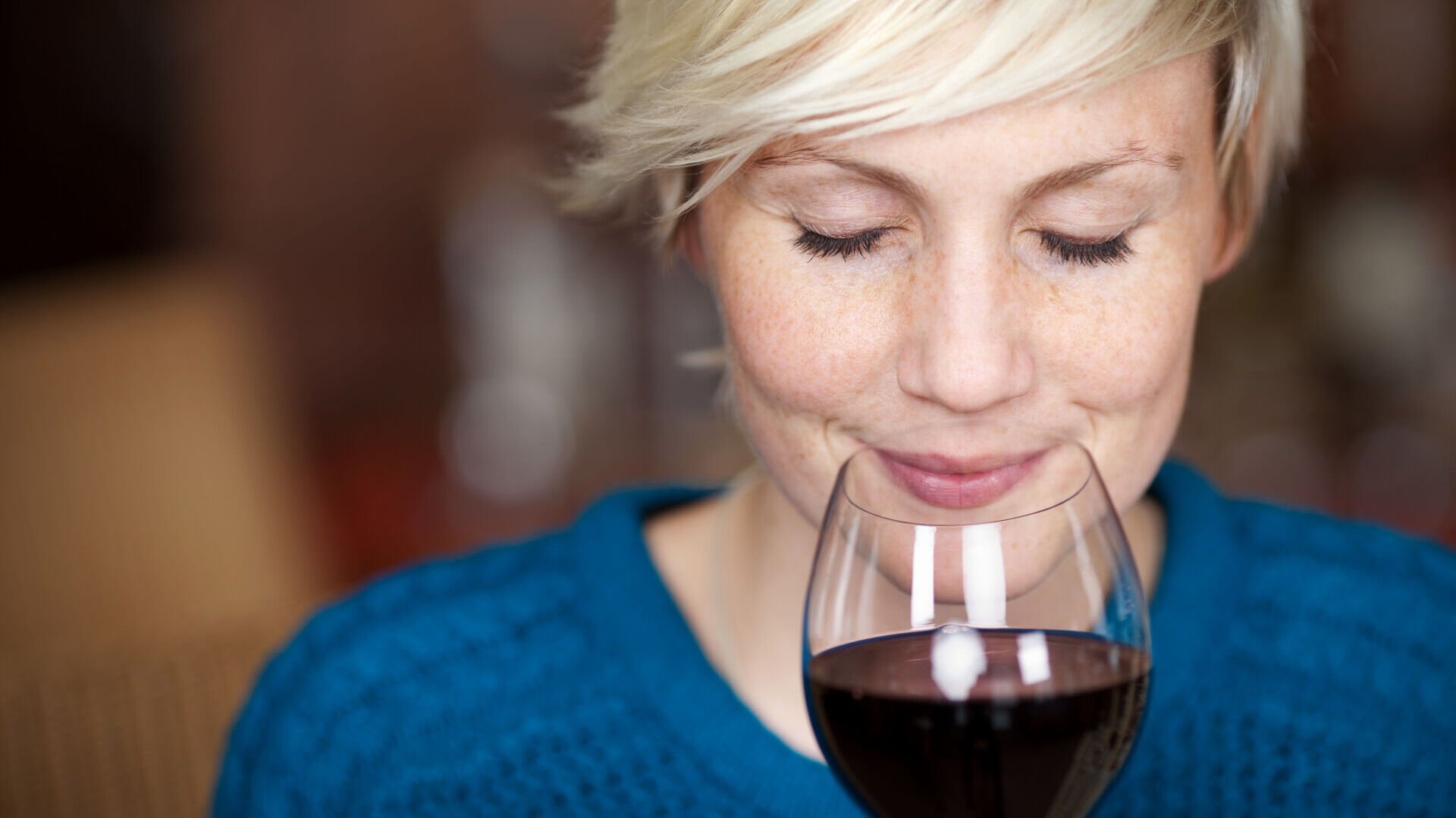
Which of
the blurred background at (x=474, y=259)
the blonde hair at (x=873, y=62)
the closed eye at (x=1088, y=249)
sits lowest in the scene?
the blurred background at (x=474, y=259)

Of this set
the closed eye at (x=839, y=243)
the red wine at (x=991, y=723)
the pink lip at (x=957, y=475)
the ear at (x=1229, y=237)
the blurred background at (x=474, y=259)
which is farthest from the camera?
the blurred background at (x=474, y=259)

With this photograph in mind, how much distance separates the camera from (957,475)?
30.0 inches

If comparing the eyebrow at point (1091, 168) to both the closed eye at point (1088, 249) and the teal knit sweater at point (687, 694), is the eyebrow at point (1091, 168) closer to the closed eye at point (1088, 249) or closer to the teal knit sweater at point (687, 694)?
the closed eye at point (1088, 249)

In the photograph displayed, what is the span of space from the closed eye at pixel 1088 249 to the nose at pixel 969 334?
1.6 inches

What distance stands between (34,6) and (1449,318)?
4.75 m

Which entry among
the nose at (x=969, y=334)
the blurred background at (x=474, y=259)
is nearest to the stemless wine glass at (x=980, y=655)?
the nose at (x=969, y=334)

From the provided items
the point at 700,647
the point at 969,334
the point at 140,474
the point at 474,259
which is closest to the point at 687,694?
the point at 700,647

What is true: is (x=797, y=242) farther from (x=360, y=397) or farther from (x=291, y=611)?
(x=360, y=397)

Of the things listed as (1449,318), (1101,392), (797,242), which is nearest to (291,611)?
(797,242)

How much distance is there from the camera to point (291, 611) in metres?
1.63

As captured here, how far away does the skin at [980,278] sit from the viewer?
803 millimetres

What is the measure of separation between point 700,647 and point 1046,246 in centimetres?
49

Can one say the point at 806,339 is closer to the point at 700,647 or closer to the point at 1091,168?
the point at 1091,168

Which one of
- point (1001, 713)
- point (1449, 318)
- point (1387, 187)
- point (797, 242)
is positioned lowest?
point (1449, 318)
